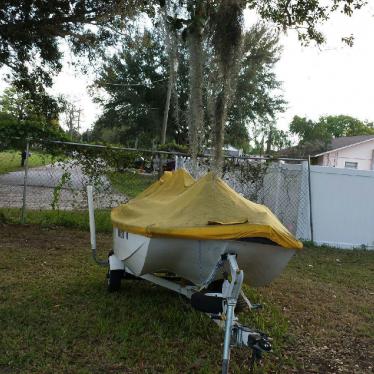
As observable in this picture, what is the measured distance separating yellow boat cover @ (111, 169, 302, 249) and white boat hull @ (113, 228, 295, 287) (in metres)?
0.11

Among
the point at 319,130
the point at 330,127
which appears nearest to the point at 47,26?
the point at 319,130

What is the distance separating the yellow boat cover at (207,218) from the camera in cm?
419

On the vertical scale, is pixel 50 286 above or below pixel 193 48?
below

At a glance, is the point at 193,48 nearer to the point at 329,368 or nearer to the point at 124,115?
the point at 329,368

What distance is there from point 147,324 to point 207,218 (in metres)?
1.35

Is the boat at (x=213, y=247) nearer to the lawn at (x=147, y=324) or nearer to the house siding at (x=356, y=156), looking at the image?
the lawn at (x=147, y=324)

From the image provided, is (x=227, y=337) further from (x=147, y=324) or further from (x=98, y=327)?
(x=98, y=327)

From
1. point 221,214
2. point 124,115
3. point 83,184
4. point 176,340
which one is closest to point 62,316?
point 176,340

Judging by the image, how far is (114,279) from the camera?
19.3 feet

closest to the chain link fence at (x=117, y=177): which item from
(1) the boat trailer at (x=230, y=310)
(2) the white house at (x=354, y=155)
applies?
(1) the boat trailer at (x=230, y=310)

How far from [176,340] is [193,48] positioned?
2.66 meters

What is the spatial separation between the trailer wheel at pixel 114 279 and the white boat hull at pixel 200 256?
2.66 feet

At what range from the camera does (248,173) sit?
453 inches

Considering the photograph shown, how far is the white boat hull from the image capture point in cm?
432
